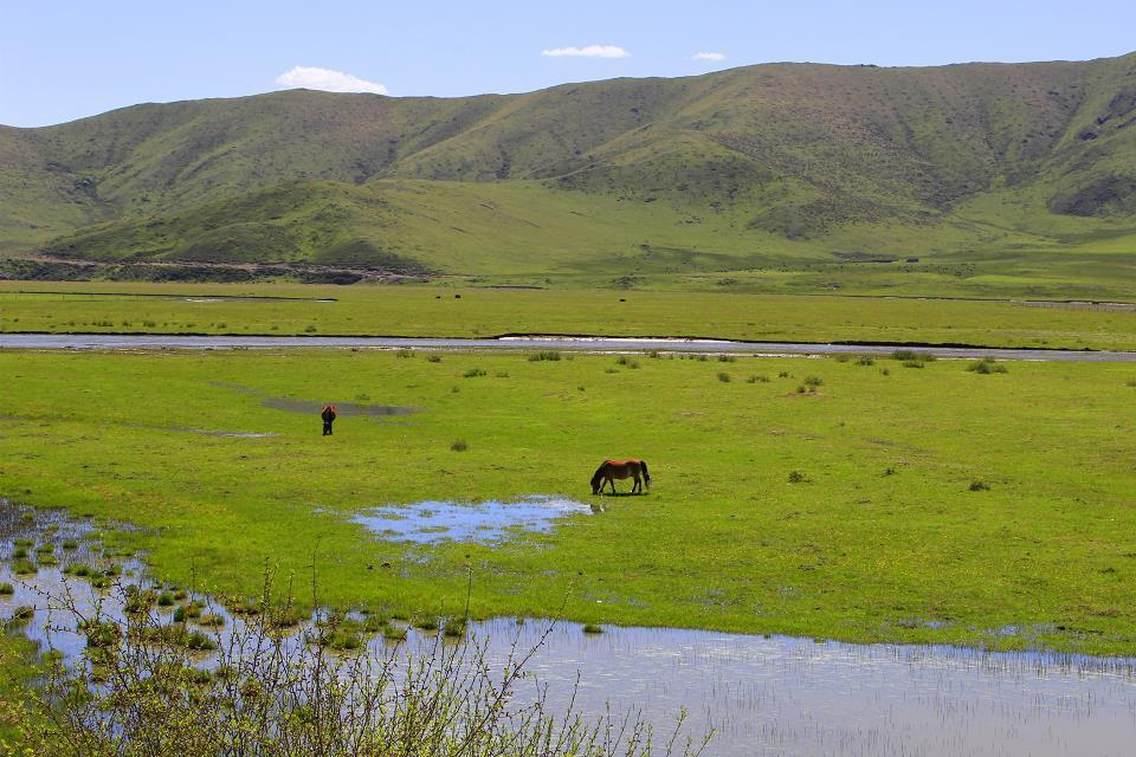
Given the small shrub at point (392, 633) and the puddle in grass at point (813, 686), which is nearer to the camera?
the puddle in grass at point (813, 686)

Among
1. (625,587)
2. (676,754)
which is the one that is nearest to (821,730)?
(676,754)

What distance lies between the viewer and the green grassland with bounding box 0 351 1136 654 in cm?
2311

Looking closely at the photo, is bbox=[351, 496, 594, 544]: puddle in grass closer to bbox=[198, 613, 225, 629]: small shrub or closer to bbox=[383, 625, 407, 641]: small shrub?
bbox=[198, 613, 225, 629]: small shrub

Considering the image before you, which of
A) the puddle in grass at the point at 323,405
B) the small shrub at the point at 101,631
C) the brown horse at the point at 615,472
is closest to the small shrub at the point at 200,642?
the small shrub at the point at 101,631

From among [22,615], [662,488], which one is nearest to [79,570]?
[22,615]

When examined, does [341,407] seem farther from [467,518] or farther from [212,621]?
[212,621]

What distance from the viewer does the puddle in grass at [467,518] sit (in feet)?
92.6

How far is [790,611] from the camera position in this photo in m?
22.5

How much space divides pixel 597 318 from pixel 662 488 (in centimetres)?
9033

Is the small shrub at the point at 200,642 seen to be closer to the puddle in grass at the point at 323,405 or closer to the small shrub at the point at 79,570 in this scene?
the small shrub at the point at 79,570

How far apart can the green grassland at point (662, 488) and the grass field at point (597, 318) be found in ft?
121

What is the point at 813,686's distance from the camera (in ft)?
61.1

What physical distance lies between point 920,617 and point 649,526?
327 inches

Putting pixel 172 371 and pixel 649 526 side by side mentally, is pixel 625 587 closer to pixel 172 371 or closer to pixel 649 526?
pixel 649 526
